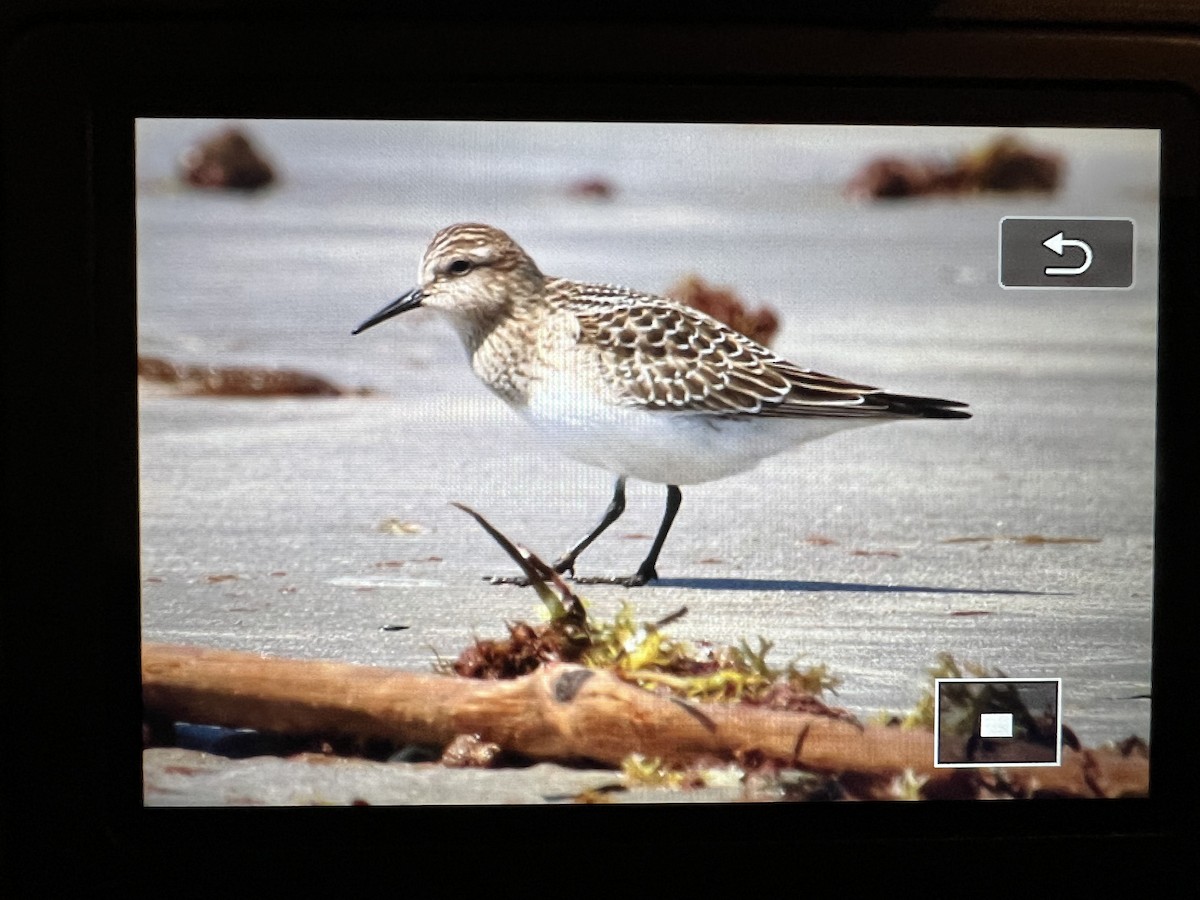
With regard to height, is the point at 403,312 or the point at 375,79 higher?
the point at 375,79

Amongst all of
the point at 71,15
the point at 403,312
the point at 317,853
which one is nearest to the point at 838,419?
the point at 403,312

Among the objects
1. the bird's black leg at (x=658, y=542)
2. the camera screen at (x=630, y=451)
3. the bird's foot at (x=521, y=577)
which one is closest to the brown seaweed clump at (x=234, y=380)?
the camera screen at (x=630, y=451)

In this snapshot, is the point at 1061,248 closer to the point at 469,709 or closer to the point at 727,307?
the point at 727,307

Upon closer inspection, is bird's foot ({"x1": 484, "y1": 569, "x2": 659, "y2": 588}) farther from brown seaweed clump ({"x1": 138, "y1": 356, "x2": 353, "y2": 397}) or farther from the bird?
brown seaweed clump ({"x1": 138, "y1": 356, "x2": 353, "y2": 397})

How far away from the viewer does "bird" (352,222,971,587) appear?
1418mm

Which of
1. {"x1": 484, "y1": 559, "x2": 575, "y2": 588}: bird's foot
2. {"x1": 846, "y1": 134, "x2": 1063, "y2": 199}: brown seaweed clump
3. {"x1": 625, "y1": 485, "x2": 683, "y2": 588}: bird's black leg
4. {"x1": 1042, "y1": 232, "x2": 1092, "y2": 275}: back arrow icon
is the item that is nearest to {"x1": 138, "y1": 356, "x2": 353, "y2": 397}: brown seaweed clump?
{"x1": 484, "y1": 559, "x2": 575, "y2": 588}: bird's foot

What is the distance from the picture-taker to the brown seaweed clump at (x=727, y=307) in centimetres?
141

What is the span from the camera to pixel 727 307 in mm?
1415

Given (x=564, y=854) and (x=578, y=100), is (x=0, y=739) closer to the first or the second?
(x=564, y=854)

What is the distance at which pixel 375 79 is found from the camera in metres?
1.37

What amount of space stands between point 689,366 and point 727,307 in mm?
75

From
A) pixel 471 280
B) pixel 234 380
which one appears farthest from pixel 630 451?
pixel 234 380

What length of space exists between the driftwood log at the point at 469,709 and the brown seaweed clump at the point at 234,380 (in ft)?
Result: 0.91

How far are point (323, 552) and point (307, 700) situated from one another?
16 centimetres
